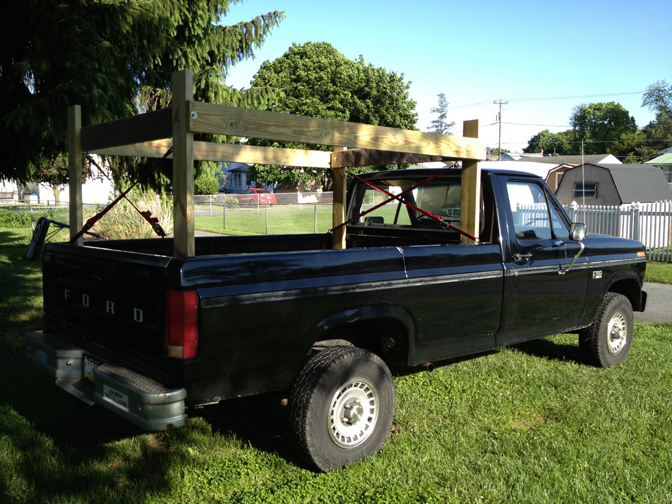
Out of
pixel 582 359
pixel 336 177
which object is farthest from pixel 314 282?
pixel 582 359

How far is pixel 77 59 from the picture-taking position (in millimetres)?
7715

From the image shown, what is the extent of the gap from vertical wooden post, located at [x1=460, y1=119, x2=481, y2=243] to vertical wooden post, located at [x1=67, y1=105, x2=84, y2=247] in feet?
9.51

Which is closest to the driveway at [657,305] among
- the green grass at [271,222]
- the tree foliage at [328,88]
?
the green grass at [271,222]

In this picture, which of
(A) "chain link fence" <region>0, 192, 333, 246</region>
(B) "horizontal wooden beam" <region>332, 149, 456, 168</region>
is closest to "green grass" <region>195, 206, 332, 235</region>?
(A) "chain link fence" <region>0, 192, 333, 246</region>

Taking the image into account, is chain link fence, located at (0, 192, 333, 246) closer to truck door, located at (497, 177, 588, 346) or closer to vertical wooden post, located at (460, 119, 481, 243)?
truck door, located at (497, 177, 588, 346)

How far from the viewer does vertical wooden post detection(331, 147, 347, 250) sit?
18.7 feet

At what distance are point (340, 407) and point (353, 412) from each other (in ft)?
0.35

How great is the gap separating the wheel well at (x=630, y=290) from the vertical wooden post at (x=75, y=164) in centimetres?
513

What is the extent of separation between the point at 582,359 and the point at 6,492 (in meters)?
5.09

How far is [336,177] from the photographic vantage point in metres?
5.79

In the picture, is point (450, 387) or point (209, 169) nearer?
point (450, 387)

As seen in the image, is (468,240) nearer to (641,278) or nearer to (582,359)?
(582,359)

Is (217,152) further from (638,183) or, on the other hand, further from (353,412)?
(638,183)

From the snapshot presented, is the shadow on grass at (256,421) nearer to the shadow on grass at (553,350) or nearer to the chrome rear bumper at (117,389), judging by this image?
the chrome rear bumper at (117,389)
